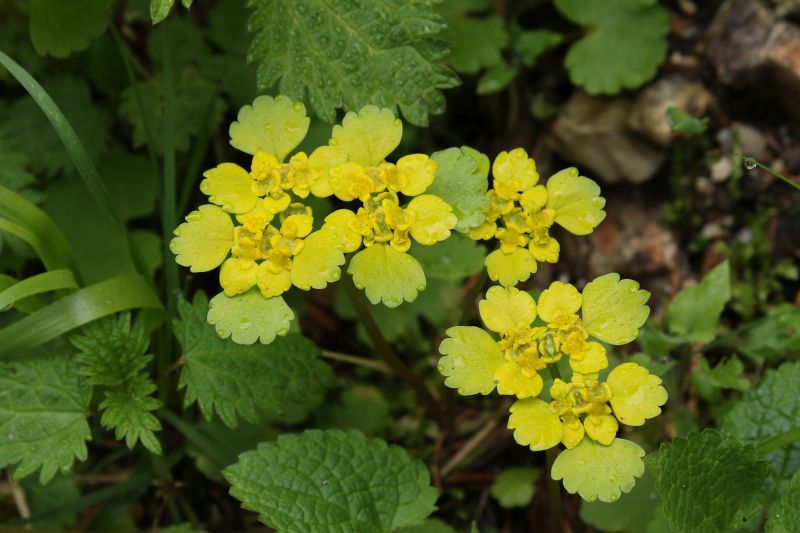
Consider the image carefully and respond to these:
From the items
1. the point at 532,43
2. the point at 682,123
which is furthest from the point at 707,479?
the point at 532,43

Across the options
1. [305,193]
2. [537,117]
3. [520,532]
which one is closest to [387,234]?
[305,193]

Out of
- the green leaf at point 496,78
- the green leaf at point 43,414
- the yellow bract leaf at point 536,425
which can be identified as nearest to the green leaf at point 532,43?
the green leaf at point 496,78

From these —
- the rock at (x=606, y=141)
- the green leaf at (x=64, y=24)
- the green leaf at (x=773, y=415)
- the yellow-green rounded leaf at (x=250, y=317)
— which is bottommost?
the green leaf at (x=773, y=415)

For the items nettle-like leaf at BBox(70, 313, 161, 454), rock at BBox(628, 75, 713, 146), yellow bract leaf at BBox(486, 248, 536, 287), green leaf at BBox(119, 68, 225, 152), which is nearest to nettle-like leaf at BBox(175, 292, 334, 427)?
nettle-like leaf at BBox(70, 313, 161, 454)

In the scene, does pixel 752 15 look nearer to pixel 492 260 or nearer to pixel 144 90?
pixel 492 260

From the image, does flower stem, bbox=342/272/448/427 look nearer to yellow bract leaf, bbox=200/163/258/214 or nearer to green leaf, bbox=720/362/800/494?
yellow bract leaf, bbox=200/163/258/214

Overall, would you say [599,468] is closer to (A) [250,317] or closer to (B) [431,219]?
(B) [431,219]

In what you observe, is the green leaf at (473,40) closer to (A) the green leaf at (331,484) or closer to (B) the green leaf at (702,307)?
(B) the green leaf at (702,307)
